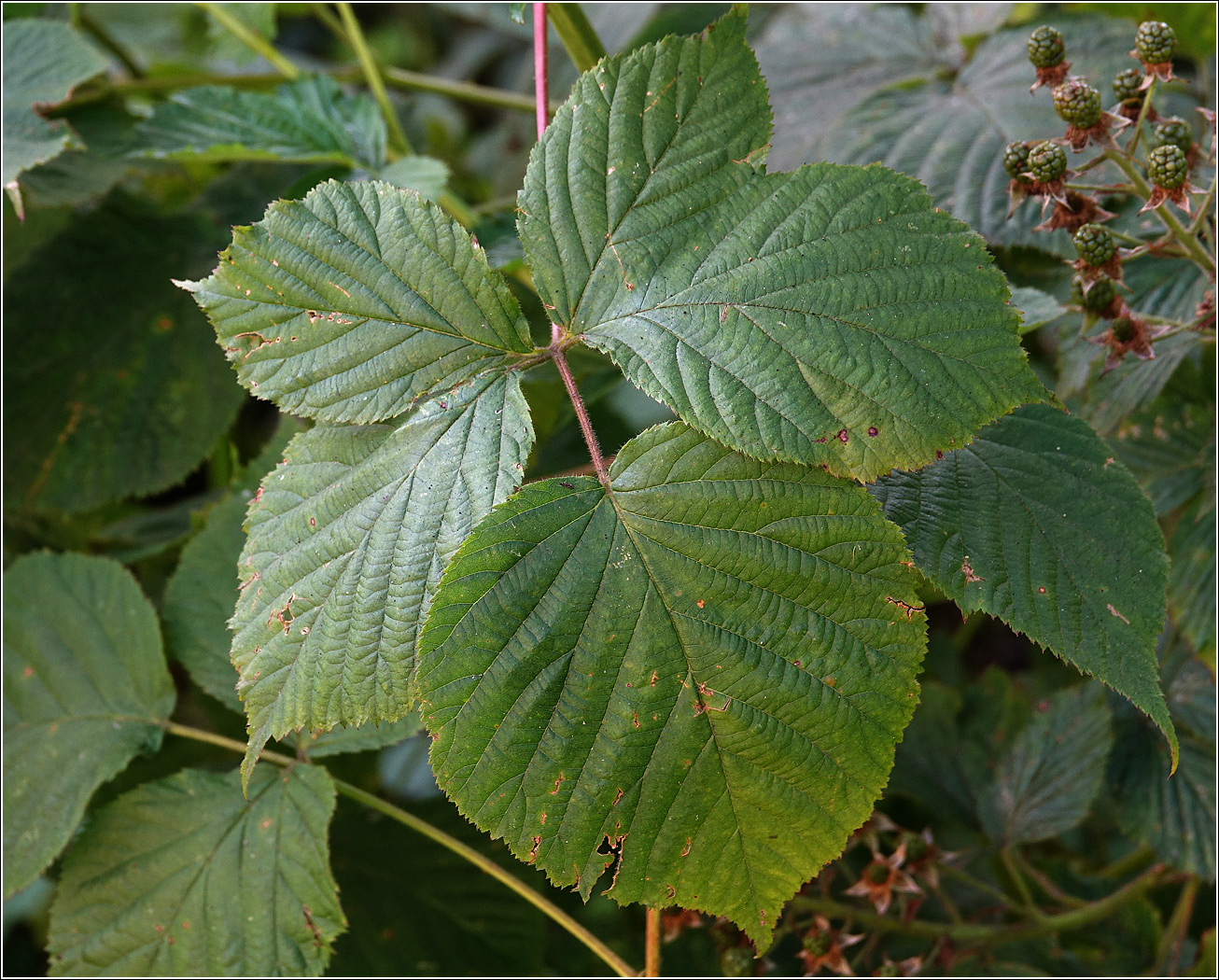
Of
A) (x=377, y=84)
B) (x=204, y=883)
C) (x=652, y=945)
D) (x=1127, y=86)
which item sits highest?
(x=377, y=84)

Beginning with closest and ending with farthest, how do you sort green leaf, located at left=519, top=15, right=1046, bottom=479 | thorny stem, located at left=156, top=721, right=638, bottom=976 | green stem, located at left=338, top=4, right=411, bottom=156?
green leaf, located at left=519, top=15, right=1046, bottom=479 → thorny stem, located at left=156, top=721, right=638, bottom=976 → green stem, located at left=338, top=4, right=411, bottom=156

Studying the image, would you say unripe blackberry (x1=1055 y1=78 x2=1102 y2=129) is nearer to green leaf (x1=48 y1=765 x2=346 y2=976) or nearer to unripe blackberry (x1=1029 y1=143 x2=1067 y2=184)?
unripe blackberry (x1=1029 y1=143 x2=1067 y2=184)

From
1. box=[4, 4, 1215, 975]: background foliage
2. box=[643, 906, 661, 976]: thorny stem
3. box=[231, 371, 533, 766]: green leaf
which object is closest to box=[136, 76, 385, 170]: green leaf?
box=[4, 4, 1215, 975]: background foliage

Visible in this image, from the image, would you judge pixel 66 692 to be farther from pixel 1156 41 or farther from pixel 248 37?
pixel 1156 41

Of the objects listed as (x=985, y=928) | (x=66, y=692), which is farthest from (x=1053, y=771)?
(x=66, y=692)

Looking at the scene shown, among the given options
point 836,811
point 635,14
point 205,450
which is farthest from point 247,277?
point 635,14

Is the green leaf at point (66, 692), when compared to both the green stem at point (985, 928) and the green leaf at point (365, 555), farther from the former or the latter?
the green stem at point (985, 928)
